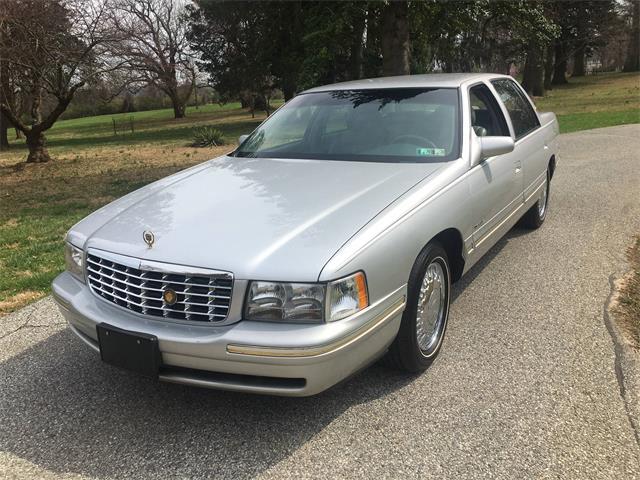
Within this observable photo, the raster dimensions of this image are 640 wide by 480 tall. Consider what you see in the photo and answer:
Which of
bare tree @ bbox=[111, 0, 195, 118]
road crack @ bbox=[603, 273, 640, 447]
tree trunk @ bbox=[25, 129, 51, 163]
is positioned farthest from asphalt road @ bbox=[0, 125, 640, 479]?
bare tree @ bbox=[111, 0, 195, 118]

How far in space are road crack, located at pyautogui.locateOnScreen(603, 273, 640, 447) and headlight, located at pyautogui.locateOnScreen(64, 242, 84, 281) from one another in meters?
2.90

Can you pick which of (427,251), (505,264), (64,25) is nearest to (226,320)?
(427,251)

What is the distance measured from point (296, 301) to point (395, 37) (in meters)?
9.47

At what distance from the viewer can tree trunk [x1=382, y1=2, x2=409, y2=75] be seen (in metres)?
10.4

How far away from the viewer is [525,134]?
507cm

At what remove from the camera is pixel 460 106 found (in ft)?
13.1

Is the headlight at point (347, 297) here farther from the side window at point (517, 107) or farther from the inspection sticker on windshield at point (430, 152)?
the side window at point (517, 107)

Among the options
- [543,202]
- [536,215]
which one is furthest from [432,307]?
[543,202]

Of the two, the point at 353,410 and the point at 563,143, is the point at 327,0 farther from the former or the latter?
the point at 353,410

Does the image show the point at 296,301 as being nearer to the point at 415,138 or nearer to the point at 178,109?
the point at 415,138

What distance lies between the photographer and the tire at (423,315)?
2957 millimetres

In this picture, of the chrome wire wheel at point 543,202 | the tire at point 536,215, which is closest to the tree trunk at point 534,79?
the chrome wire wheel at point 543,202

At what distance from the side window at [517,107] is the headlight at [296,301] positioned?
3.05 meters

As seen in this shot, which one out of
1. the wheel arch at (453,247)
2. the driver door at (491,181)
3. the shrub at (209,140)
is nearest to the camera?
the wheel arch at (453,247)
